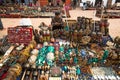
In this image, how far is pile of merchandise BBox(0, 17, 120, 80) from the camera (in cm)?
401

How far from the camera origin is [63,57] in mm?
4656

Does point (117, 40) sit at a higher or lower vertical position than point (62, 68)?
higher

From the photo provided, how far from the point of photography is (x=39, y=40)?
18.2ft

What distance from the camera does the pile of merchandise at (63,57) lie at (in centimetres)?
401

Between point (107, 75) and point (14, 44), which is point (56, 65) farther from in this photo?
point (14, 44)

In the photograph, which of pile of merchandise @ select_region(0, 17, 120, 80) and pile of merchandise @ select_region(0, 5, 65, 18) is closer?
pile of merchandise @ select_region(0, 17, 120, 80)

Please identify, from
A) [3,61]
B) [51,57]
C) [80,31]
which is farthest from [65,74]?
[80,31]

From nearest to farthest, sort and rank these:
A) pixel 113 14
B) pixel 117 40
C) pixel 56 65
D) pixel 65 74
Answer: pixel 65 74, pixel 56 65, pixel 117 40, pixel 113 14

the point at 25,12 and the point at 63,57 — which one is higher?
the point at 25,12

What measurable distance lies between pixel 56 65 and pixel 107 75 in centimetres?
127

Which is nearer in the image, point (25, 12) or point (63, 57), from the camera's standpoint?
point (63, 57)

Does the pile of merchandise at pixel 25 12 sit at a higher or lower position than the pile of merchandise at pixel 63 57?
higher

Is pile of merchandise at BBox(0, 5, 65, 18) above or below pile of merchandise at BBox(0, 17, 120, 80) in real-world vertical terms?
above

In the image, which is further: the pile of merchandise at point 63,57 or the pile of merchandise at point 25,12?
the pile of merchandise at point 25,12
